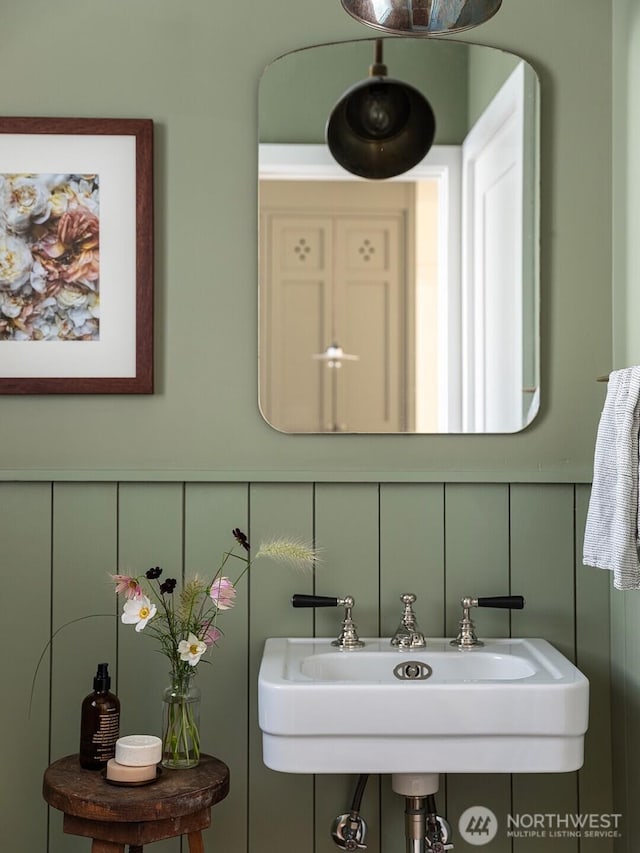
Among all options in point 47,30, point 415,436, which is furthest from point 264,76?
point 415,436

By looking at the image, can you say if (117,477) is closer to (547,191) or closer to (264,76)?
(264,76)

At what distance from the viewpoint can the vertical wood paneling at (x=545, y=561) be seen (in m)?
1.94

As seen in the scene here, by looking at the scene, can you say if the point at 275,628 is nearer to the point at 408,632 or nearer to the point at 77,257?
the point at 408,632

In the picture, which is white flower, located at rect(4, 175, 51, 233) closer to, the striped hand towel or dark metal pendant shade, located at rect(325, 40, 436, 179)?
dark metal pendant shade, located at rect(325, 40, 436, 179)

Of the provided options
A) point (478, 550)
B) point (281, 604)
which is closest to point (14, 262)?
point (281, 604)

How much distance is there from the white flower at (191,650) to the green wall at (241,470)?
0.69ft

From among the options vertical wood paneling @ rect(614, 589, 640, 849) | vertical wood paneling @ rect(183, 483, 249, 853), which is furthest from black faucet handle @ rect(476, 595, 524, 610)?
vertical wood paneling @ rect(183, 483, 249, 853)

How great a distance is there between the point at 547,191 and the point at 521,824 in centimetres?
130

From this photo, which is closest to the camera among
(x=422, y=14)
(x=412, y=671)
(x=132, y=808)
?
(x=422, y=14)

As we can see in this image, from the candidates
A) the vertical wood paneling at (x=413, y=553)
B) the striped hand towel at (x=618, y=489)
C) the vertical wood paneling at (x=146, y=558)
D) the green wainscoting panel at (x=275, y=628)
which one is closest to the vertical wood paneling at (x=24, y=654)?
the vertical wood paneling at (x=146, y=558)

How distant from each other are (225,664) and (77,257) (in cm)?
88

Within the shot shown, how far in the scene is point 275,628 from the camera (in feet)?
6.28

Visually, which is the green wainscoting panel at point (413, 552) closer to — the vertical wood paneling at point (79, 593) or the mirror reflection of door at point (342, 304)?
the mirror reflection of door at point (342, 304)

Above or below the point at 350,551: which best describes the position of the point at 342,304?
above
